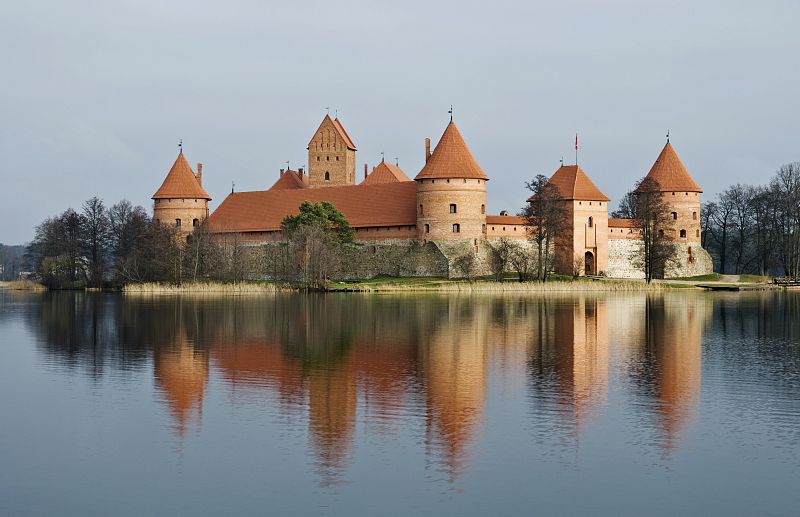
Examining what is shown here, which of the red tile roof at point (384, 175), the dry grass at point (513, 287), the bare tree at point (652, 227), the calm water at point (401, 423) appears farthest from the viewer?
the red tile roof at point (384, 175)

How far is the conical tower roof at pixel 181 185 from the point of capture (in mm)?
52156

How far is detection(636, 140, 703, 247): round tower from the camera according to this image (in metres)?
50.2

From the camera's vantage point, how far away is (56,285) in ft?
163

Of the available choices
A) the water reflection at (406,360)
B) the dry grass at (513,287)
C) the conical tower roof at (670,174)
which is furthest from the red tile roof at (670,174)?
the water reflection at (406,360)

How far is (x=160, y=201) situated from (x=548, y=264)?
68.5 feet

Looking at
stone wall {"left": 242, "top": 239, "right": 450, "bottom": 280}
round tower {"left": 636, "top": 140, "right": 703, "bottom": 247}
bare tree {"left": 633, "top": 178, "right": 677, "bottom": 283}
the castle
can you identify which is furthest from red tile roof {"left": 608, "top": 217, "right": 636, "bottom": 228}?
stone wall {"left": 242, "top": 239, "right": 450, "bottom": 280}

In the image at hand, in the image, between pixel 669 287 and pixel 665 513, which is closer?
pixel 665 513

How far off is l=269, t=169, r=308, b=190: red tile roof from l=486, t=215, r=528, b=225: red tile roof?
15071 millimetres

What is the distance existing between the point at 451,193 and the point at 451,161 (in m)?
1.46

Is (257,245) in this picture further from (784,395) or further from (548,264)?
(784,395)

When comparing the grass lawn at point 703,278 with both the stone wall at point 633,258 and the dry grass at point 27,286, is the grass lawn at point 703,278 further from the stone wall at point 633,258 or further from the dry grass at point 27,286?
the dry grass at point 27,286

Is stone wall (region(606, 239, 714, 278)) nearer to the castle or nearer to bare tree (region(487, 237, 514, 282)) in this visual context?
the castle

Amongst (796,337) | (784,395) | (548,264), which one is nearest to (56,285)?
(548,264)

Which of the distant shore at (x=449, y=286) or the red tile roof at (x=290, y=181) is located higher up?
the red tile roof at (x=290, y=181)
